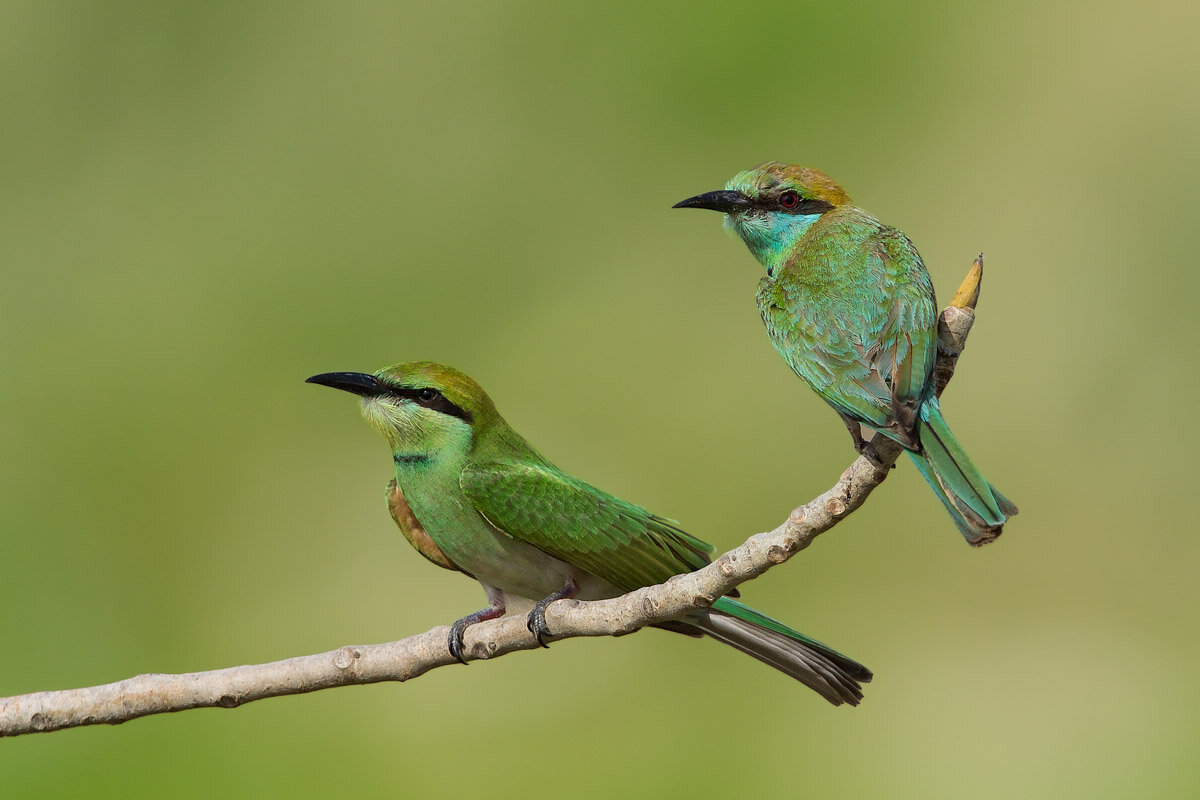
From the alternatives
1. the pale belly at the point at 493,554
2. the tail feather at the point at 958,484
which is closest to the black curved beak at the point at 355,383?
the pale belly at the point at 493,554

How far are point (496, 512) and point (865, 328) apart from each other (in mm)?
670

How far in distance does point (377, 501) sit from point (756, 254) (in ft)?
9.36

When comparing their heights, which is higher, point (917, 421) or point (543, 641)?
point (917, 421)

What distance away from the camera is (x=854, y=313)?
1.93 metres

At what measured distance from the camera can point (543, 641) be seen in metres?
1.85

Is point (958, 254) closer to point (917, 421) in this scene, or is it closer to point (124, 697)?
point (917, 421)

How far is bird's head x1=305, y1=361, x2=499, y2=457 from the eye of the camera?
2.11 m

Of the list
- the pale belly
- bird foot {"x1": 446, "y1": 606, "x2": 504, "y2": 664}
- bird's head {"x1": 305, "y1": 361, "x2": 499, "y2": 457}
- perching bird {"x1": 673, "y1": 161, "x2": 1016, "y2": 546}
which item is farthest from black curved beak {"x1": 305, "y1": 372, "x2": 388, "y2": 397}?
perching bird {"x1": 673, "y1": 161, "x2": 1016, "y2": 546}

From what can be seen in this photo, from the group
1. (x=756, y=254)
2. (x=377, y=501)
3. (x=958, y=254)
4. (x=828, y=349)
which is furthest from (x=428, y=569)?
(x=828, y=349)

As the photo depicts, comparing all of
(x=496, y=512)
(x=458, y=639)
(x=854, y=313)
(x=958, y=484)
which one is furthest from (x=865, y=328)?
(x=458, y=639)

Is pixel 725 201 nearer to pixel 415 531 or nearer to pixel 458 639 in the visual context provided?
pixel 415 531

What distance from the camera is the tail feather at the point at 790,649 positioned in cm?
Answer: 186

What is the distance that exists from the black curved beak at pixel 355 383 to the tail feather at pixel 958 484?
3.05 feet

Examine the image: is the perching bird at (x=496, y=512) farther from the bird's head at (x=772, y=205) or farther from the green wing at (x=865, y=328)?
the bird's head at (x=772, y=205)
